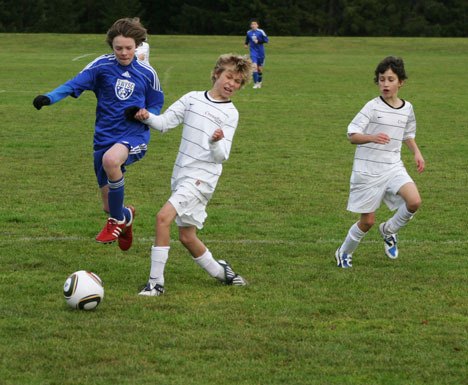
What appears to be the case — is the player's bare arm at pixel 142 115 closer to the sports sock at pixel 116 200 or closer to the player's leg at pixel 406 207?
the sports sock at pixel 116 200

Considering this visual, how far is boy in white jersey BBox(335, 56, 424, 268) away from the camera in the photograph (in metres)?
7.60

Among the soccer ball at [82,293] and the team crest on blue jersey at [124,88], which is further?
the team crest on blue jersey at [124,88]

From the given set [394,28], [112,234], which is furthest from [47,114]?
[394,28]

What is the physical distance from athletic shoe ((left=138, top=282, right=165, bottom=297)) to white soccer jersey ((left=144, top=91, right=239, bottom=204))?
2.14 ft

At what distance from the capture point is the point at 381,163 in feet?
25.2

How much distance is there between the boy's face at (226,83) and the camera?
667 cm

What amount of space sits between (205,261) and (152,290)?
485mm

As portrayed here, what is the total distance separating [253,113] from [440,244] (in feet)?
40.2

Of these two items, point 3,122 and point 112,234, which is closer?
point 112,234

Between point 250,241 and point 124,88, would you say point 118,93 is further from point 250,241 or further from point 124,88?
point 250,241

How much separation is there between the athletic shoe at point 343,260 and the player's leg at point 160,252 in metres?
1.61

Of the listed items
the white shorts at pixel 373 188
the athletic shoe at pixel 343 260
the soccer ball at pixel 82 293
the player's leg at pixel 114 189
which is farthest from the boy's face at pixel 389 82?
the soccer ball at pixel 82 293

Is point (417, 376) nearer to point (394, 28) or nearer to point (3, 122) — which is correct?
point (3, 122)

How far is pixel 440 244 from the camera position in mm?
8570
